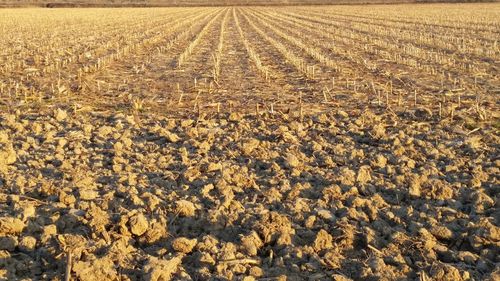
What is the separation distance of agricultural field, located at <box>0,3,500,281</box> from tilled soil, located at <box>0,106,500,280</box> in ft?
0.06

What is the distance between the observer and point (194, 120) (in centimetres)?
774

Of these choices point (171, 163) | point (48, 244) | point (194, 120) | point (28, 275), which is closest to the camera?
point (28, 275)

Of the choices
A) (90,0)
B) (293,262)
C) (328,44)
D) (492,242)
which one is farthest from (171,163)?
(90,0)

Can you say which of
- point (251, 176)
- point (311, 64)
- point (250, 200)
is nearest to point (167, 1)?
point (311, 64)

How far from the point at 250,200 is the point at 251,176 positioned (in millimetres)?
581

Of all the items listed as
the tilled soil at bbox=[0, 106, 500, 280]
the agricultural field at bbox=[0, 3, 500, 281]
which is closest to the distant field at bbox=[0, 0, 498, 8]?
the agricultural field at bbox=[0, 3, 500, 281]

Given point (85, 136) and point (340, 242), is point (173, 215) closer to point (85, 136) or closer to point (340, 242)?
point (340, 242)

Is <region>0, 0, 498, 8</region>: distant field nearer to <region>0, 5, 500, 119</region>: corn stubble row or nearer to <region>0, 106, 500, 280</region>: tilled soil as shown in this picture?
<region>0, 5, 500, 119</region>: corn stubble row

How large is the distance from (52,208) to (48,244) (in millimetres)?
688

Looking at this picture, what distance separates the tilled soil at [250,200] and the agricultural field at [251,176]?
2 centimetres

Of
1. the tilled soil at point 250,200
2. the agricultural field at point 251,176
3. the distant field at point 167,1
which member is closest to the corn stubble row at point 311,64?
the agricultural field at point 251,176

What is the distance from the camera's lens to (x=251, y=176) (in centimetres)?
548

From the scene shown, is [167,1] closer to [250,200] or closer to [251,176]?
[251,176]

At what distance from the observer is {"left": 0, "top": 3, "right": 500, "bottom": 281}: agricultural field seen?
152 inches
